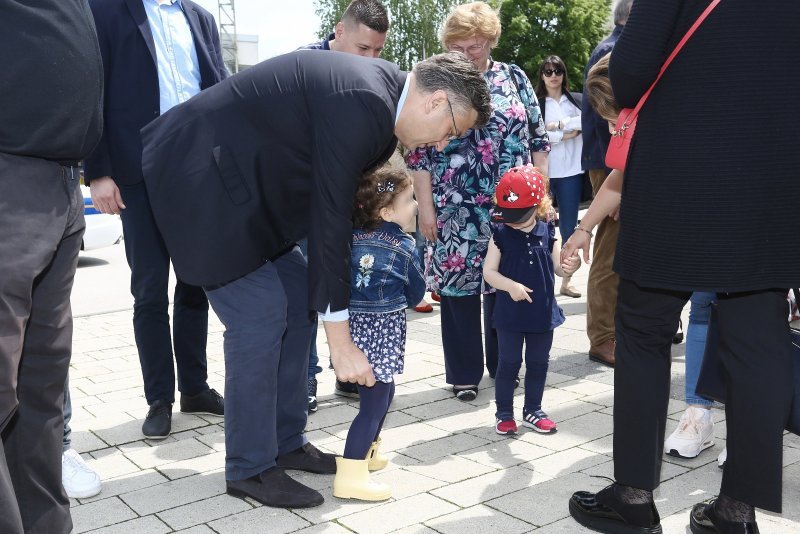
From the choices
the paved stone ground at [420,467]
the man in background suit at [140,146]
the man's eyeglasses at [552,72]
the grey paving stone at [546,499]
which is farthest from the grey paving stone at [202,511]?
the man's eyeglasses at [552,72]

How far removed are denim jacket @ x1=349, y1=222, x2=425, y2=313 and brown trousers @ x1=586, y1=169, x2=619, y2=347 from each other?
7.22ft

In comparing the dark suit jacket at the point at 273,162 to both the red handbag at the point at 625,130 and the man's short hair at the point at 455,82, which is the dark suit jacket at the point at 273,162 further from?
the red handbag at the point at 625,130

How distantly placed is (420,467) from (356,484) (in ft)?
1.44

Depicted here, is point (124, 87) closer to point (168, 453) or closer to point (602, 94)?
point (168, 453)

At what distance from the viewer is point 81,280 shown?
33.9ft

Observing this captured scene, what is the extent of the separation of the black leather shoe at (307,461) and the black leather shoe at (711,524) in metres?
1.46

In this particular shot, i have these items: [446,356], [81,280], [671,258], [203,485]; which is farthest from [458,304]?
[81,280]

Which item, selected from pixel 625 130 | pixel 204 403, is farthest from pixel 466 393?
pixel 625 130

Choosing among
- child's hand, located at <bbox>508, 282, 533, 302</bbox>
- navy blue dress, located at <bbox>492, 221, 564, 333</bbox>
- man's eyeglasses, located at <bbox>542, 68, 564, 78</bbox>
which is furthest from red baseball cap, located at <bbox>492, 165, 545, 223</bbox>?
man's eyeglasses, located at <bbox>542, 68, 564, 78</bbox>

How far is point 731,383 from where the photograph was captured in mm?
2805

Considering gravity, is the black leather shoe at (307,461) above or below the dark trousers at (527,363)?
below

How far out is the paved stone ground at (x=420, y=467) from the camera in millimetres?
3150

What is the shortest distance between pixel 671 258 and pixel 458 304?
83.1 inches

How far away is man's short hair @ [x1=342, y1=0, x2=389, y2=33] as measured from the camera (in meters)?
4.64
